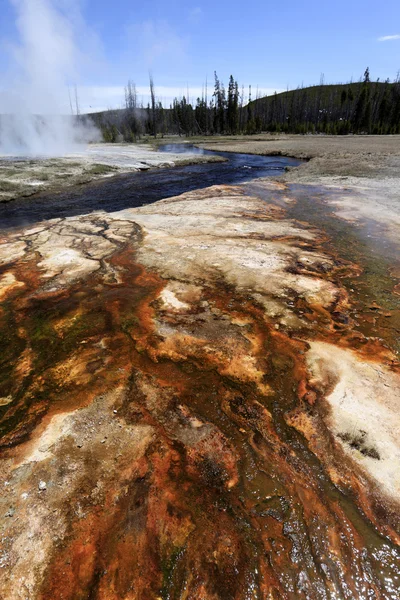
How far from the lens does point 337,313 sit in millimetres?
4254

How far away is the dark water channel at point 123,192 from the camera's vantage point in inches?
432

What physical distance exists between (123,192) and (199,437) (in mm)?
13547

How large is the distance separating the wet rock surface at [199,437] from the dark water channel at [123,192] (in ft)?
21.6

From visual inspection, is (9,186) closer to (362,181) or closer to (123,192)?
(123,192)

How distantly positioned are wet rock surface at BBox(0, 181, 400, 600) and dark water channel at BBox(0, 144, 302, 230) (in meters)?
6.58

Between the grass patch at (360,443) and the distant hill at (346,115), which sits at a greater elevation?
the distant hill at (346,115)

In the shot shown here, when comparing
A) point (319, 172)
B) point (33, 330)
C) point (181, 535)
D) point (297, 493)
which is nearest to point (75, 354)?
point (33, 330)

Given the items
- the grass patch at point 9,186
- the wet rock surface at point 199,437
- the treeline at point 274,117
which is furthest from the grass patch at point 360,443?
the treeline at point 274,117

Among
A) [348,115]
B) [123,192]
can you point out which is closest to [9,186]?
[123,192]

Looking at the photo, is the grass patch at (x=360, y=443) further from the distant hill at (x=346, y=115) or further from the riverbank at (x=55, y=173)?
the distant hill at (x=346, y=115)

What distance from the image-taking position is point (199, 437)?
259 centimetres

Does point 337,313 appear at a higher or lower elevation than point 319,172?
lower

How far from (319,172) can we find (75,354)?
16.3 metres

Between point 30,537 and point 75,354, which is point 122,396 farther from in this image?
point 30,537
